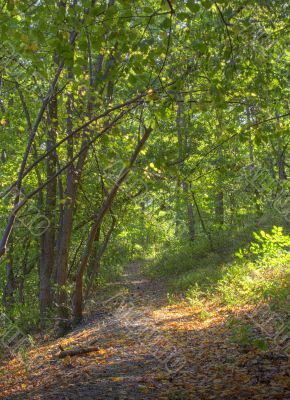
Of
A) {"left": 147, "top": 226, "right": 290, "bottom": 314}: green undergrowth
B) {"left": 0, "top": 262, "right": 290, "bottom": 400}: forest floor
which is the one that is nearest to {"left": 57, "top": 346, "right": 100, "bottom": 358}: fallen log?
{"left": 0, "top": 262, "right": 290, "bottom": 400}: forest floor

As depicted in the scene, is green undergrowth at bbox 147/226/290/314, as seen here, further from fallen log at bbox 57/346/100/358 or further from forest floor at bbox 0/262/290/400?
fallen log at bbox 57/346/100/358

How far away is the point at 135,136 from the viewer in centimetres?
951

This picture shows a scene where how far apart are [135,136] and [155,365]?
5.40 metres

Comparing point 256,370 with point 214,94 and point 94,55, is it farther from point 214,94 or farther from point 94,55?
point 94,55

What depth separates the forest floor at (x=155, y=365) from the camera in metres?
4.60

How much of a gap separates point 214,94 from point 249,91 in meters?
1.21

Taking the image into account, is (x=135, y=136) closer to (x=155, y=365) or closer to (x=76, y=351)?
(x=76, y=351)

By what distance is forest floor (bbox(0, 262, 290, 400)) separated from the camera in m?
4.60

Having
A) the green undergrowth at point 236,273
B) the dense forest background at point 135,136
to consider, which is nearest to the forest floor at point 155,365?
the green undergrowth at point 236,273

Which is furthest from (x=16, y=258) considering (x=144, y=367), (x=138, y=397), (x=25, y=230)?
(x=138, y=397)

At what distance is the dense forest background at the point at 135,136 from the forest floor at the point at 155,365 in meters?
1.25

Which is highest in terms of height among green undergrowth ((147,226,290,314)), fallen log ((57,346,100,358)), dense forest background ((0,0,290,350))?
dense forest background ((0,0,290,350))

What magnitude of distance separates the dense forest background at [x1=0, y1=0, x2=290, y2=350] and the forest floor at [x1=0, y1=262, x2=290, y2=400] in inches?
49.1

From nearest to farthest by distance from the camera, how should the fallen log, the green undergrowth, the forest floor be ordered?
the forest floor
the fallen log
the green undergrowth
